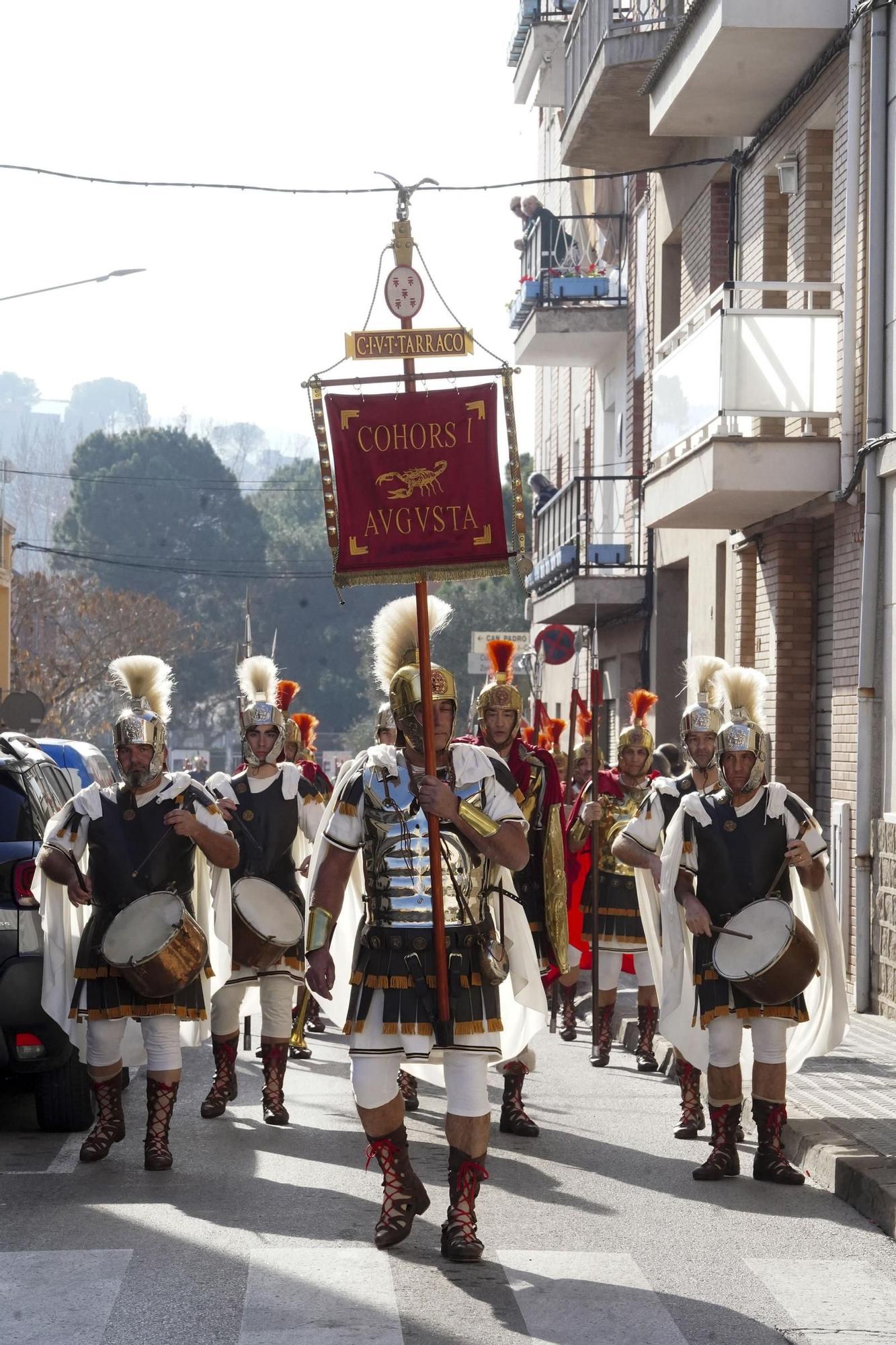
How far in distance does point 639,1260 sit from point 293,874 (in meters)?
3.63

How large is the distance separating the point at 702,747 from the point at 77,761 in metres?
3.59

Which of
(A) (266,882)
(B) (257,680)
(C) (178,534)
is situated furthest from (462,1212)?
(C) (178,534)

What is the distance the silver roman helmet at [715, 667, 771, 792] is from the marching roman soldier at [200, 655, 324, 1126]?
2.25 m

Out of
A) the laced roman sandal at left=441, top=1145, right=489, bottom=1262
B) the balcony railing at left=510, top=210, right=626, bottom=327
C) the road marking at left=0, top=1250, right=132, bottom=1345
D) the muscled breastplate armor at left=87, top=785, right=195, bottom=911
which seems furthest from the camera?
the balcony railing at left=510, top=210, right=626, bottom=327

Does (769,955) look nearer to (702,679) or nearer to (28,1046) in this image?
(702,679)

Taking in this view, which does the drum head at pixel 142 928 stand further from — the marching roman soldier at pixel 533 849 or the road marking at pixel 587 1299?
the road marking at pixel 587 1299

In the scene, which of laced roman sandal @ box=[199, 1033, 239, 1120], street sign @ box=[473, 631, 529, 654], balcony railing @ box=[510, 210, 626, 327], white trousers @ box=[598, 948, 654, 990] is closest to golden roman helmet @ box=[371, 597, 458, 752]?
laced roman sandal @ box=[199, 1033, 239, 1120]

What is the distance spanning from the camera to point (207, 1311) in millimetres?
5707

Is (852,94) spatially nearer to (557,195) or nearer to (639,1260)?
(639,1260)

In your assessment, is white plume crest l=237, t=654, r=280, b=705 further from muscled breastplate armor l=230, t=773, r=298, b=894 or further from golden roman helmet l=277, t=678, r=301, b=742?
golden roman helmet l=277, t=678, r=301, b=742

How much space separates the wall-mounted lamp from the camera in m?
15.7

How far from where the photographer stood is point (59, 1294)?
5879mm

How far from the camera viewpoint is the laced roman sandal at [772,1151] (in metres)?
7.83

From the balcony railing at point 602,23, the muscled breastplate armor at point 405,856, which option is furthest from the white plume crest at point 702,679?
the balcony railing at point 602,23
